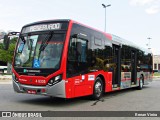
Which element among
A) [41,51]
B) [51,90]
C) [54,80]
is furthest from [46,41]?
[51,90]

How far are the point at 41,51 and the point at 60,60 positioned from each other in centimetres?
Answer: 88

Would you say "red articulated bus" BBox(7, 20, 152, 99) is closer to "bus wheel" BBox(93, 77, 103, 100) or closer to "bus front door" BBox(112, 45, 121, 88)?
"bus wheel" BBox(93, 77, 103, 100)

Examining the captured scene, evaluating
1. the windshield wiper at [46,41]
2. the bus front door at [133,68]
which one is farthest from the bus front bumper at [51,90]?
the bus front door at [133,68]

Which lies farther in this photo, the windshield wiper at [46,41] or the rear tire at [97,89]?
the rear tire at [97,89]

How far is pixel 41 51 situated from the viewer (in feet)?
32.0

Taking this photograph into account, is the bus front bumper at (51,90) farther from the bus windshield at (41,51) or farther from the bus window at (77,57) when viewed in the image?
the bus windshield at (41,51)

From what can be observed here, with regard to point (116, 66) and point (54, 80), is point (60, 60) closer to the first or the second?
point (54, 80)

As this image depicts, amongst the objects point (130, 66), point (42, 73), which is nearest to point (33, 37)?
point (42, 73)

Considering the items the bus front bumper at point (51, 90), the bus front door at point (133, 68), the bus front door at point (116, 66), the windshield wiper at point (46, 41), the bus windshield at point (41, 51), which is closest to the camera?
the bus front bumper at point (51, 90)

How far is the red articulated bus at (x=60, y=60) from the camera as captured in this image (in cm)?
938

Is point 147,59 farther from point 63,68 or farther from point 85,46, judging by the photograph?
point 63,68

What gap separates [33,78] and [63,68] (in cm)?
121

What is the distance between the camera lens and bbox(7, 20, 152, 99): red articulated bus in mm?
9383

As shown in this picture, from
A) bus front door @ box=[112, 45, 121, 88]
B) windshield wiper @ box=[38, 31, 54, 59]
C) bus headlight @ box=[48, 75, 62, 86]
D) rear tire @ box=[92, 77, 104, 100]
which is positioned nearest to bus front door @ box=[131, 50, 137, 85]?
bus front door @ box=[112, 45, 121, 88]
